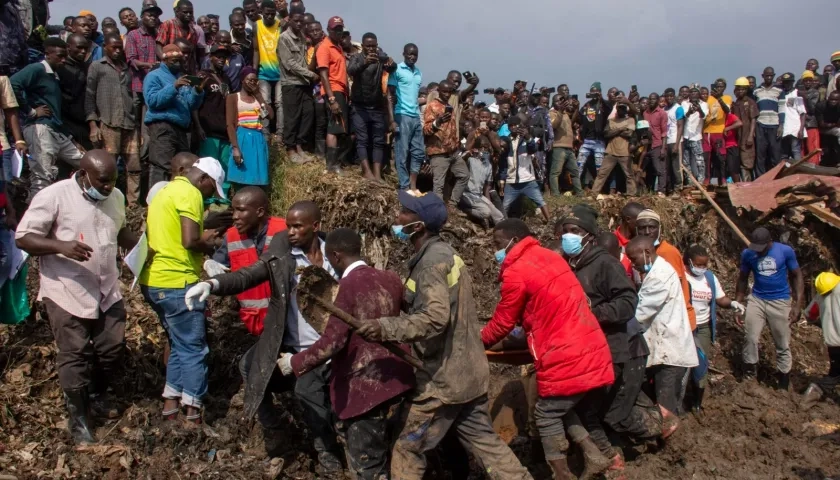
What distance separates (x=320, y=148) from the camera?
31.7 ft

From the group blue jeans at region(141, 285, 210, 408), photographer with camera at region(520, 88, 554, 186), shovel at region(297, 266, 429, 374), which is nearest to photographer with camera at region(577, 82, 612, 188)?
photographer with camera at region(520, 88, 554, 186)

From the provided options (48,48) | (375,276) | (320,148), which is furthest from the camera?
(320,148)

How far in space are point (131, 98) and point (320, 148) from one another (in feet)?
8.40

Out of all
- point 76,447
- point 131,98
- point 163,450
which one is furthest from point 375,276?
point 131,98

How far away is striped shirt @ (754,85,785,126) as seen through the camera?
45.7ft

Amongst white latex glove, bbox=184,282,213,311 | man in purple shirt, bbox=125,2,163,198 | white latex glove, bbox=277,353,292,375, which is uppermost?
man in purple shirt, bbox=125,2,163,198

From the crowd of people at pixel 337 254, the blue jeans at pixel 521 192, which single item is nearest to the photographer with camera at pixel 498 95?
the crowd of people at pixel 337 254

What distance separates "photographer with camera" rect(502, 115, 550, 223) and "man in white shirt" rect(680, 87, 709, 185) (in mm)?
4036

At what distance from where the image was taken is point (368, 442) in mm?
4418

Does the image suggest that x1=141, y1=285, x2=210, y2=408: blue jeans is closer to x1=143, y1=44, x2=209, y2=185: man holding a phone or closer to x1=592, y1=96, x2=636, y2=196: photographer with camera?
x1=143, y1=44, x2=209, y2=185: man holding a phone

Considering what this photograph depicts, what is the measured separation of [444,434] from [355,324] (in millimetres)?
1093

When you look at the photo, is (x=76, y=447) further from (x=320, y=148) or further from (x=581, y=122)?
(x=581, y=122)

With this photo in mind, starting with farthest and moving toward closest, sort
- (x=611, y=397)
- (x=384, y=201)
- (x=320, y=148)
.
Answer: (x=320, y=148) → (x=384, y=201) → (x=611, y=397)

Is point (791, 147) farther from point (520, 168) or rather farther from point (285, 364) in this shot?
point (285, 364)
